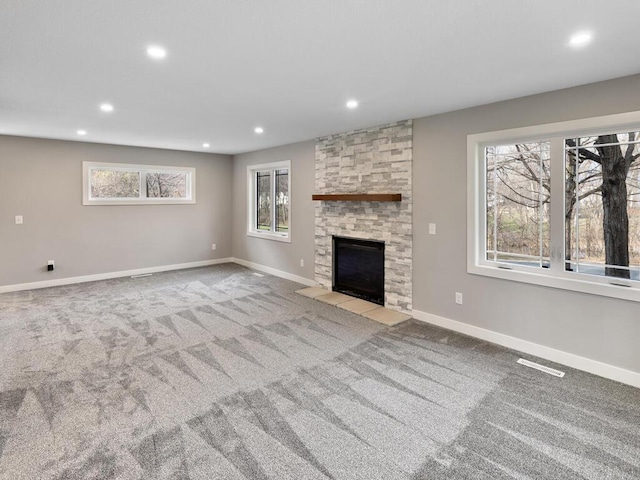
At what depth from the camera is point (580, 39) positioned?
7.41ft

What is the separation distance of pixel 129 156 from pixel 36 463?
578 centimetres

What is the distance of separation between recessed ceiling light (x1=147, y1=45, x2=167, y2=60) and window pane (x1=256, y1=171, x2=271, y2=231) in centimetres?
466

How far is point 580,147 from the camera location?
3232mm

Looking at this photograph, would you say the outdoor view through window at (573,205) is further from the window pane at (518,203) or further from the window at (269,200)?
the window at (269,200)

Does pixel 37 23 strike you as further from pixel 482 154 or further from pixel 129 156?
pixel 129 156

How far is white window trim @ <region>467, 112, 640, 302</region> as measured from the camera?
9.73ft

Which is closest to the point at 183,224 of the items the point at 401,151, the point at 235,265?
the point at 235,265

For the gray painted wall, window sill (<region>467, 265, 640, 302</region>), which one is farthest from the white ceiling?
window sill (<region>467, 265, 640, 302</region>)

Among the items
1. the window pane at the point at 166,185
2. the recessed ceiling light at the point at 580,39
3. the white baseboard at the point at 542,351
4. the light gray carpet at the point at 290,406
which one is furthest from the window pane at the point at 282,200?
the recessed ceiling light at the point at 580,39

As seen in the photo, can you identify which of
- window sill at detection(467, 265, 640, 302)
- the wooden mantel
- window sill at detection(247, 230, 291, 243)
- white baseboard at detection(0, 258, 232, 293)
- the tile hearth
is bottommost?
the tile hearth

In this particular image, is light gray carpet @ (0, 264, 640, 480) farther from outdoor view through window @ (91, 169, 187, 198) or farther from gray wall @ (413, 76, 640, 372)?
outdoor view through window @ (91, 169, 187, 198)

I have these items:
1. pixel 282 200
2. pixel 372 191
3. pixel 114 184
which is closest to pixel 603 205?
pixel 372 191

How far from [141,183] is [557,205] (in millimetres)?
6783

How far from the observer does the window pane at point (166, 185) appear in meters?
7.12
